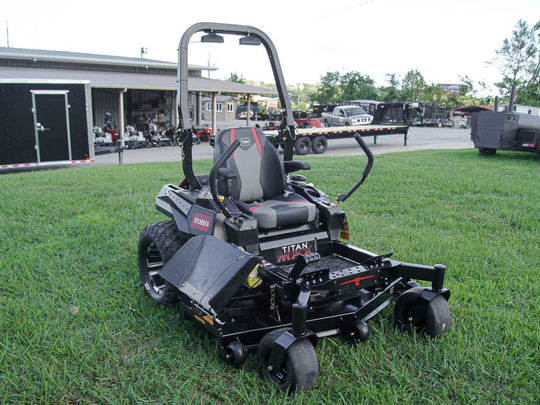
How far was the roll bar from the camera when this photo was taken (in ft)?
12.3

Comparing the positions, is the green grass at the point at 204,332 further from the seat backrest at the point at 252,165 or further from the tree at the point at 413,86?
the tree at the point at 413,86

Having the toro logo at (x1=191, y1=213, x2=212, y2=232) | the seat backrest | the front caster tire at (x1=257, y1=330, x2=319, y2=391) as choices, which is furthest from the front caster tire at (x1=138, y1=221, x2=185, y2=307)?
the front caster tire at (x1=257, y1=330, x2=319, y2=391)

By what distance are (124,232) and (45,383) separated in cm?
297

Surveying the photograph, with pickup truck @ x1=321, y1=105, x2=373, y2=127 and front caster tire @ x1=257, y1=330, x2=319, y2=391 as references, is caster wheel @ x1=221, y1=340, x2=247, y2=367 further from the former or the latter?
pickup truck @ x1=321, y1=105, x2=373, y2=127

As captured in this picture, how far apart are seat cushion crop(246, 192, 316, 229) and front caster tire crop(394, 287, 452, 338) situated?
975 millimetres

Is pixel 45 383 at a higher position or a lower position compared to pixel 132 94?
lower

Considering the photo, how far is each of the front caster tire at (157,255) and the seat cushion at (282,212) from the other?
2.22 ft

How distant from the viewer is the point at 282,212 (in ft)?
Answer: 12.2

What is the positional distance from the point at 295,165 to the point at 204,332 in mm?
1836

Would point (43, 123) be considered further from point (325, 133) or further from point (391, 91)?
point (391, 91)

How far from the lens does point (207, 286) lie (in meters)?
2.97

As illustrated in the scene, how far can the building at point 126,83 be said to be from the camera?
22.1m

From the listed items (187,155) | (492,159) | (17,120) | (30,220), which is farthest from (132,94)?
(187,155)

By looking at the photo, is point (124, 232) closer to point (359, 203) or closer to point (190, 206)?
point (190, 206)
